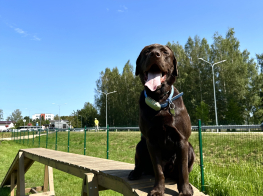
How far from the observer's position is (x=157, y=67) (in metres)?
1.87

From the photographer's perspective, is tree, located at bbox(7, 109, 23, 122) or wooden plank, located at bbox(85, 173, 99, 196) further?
tree, located at bbox(7, 109, 23, 122)

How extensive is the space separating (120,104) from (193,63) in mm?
15084

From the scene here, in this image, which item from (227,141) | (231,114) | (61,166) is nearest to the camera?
(61,166)

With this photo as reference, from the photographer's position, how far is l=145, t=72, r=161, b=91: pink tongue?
180 centimetres

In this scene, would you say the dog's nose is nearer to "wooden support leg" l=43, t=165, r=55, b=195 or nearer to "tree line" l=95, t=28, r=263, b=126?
"wooden support leg" l=43, t=165, r=55, b=195

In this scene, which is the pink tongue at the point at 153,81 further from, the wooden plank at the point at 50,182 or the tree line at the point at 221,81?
the tree line at the point at 221,81

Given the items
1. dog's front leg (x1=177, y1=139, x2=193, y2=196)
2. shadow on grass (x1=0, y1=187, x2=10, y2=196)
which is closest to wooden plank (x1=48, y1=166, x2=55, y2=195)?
shadow on grass (x1=0, y1=187, x2=10, y2=196)

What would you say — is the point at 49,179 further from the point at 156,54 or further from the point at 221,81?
the point at 221,81

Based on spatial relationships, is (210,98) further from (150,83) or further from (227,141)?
(150,83)

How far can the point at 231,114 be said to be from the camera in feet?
78.2

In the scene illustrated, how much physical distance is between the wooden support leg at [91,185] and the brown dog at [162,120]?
1313 millimetres

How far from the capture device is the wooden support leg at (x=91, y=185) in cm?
290

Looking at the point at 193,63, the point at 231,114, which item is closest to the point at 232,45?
the point at 193,63

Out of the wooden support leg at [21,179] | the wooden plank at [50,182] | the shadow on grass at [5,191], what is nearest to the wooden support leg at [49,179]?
the wooden plank at [50,182]
